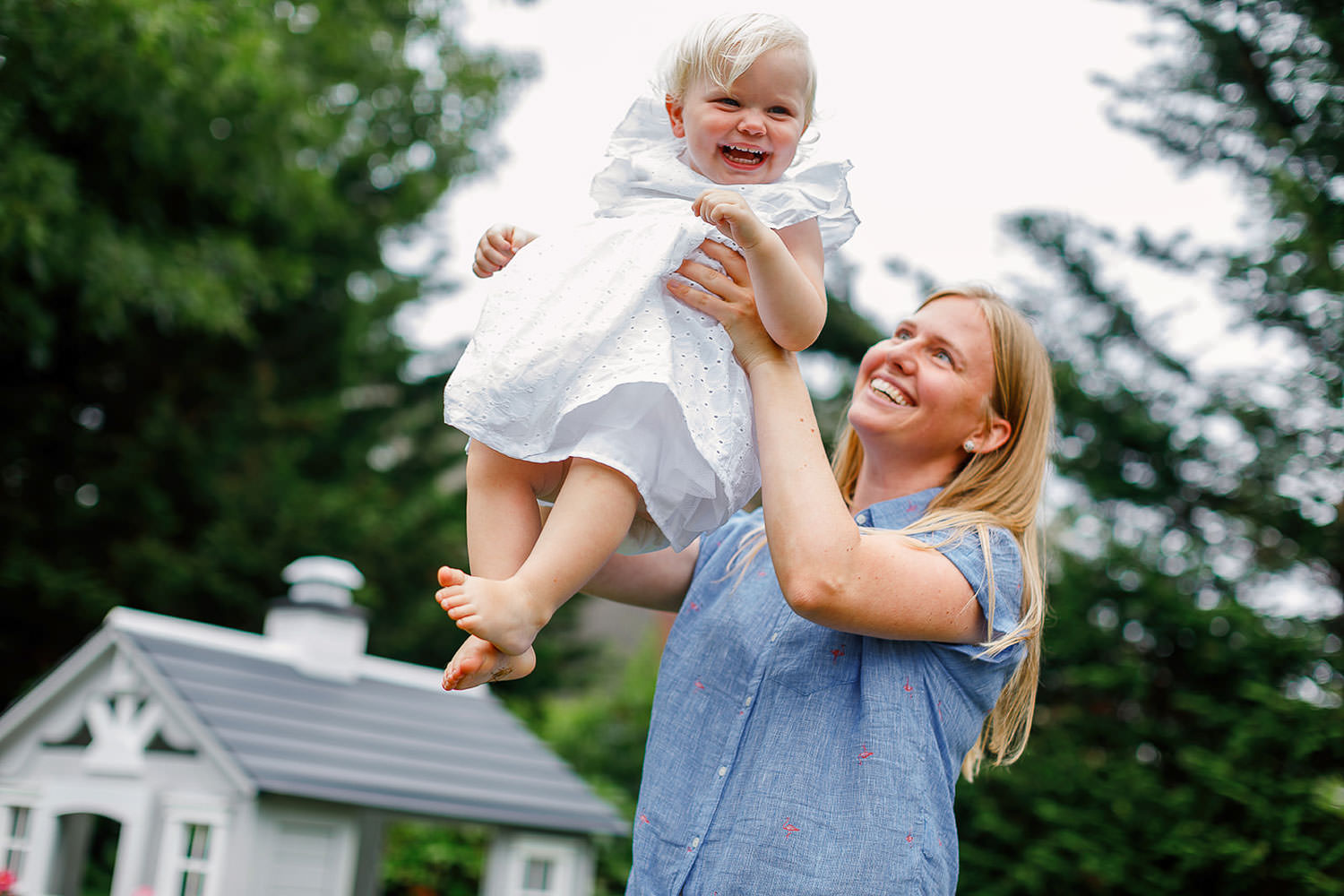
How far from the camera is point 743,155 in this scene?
67.8 inches

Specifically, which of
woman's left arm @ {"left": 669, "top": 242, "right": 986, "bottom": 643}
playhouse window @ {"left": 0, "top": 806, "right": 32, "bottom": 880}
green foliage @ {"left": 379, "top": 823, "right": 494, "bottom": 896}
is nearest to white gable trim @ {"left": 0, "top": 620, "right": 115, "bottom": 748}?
playhouse window @ {"left": 0, "top": 806, "right": 32, "bottom": 880}

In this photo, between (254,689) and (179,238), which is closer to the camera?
(254,689)

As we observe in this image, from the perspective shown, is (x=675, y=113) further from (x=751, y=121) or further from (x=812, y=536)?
(x=812, y=536)

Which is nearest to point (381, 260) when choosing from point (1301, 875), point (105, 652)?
point (105, 652)

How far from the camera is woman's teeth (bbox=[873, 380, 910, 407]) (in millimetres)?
1965

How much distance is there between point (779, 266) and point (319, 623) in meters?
5.57

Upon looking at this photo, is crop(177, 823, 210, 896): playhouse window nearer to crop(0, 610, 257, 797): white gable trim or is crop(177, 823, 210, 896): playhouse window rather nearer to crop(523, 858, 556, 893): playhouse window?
crop(0, 610, 257, 797): white gable trim

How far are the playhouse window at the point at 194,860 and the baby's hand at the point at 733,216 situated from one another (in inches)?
177

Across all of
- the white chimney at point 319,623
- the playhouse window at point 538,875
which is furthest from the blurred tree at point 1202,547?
the white chimney at point 319,623

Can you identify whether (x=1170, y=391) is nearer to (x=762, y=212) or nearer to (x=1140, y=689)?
(x=1140, y=689)

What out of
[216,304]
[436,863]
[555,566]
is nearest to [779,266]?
[555,566]

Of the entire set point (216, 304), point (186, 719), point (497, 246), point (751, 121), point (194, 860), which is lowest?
point (194, 860)

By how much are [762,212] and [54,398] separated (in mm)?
10539

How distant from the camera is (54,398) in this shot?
34.5 feet
